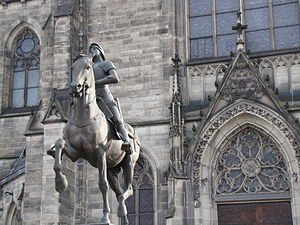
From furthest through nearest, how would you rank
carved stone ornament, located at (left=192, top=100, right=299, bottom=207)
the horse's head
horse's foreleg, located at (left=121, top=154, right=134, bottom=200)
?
carved stone ornament, located at (left=192, top=100, right=299, bottom=207)
horse's foreleg, located at (left=121, top=154, right=134, bottom=200)
the horse's head

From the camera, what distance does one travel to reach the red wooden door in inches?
541

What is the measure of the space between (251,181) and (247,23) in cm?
406

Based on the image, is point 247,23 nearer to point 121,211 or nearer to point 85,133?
point 121,211

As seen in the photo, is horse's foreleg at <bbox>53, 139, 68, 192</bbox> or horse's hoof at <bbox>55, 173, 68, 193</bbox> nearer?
horse's foreleg at <bbox>53, 139, 68, 192</bbox>

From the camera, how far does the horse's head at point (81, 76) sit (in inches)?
278

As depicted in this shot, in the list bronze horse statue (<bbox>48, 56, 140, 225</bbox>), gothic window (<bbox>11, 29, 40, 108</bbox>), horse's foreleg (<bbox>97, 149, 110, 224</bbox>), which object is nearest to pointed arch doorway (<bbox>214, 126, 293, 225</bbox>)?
bronze horse statue (<bbox>48, 56, 140, 225</bbox>)

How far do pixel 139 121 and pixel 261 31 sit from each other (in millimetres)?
3820

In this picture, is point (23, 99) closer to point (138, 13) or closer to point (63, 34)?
point (63, 34)

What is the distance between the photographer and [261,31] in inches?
595

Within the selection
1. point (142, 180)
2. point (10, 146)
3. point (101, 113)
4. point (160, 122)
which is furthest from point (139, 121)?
point (101, 113)

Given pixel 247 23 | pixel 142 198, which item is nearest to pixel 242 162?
pixel 142 198

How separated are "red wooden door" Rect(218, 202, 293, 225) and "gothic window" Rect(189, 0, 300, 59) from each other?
385 cm

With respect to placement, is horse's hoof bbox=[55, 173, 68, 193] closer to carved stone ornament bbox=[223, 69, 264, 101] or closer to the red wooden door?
the red wooden door

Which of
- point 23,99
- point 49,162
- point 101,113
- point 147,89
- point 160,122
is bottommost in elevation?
point 101,113
